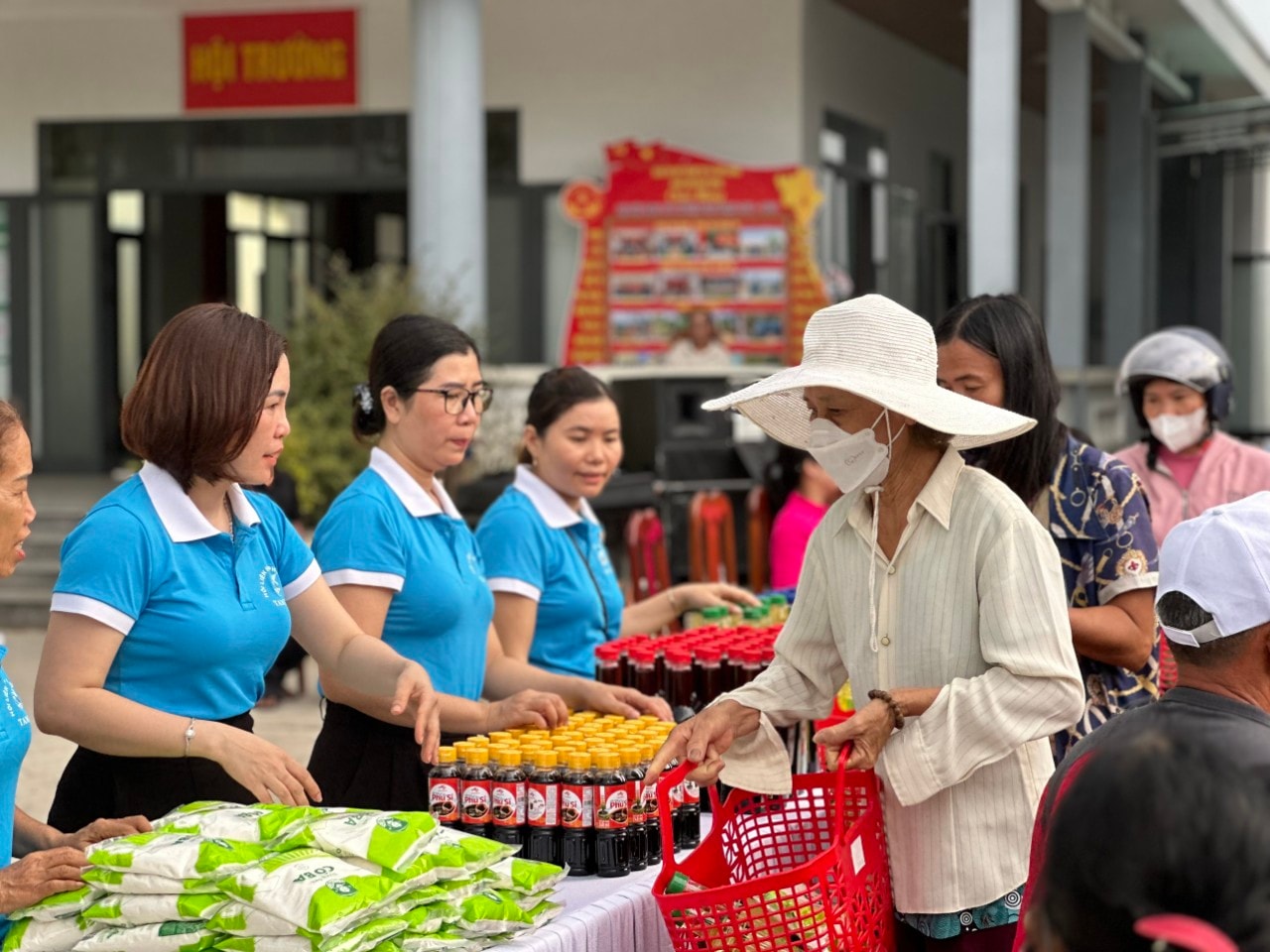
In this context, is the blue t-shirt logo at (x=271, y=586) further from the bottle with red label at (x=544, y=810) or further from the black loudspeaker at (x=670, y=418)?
the black loudspeaker at (x=670, y=418)

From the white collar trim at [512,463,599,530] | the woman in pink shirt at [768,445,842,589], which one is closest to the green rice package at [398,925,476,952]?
the white collar trim at [512,463,599,530]

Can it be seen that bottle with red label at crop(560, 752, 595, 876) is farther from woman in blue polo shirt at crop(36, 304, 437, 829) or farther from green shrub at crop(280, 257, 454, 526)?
green shrub at crop(280, 257, 454, 526)

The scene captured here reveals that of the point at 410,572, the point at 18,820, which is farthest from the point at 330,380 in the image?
the point at 18,820

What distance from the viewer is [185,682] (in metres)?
2.79

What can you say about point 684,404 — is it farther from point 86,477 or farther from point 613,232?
point 86,477

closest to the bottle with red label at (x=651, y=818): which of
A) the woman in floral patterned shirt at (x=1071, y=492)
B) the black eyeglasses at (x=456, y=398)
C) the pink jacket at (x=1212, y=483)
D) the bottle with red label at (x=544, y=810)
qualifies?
the bottle with red label at (x=544, y=810)

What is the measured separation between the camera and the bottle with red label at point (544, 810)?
278 cm

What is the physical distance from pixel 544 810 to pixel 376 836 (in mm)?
469

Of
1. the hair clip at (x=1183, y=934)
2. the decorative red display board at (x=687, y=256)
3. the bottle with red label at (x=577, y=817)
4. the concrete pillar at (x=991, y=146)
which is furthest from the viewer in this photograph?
the decorative red display board at (x=687, y=256)

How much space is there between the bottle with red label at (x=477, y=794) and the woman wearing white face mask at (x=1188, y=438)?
3.06 meters

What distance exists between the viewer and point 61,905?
2338 millimetres

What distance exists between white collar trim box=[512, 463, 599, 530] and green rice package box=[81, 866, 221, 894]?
2.03 meters

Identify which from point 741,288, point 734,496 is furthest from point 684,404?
point 741,288

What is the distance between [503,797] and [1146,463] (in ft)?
10.8
